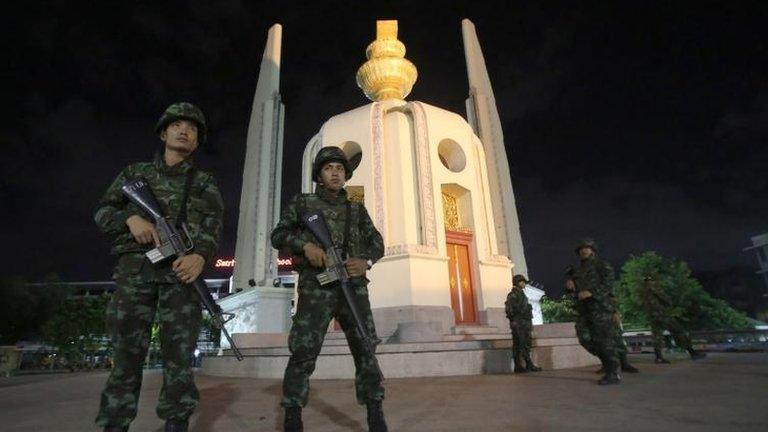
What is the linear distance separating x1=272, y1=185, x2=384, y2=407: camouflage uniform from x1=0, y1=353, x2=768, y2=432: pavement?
18.2 inches

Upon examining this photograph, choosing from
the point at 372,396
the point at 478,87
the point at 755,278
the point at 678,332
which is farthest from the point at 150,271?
the point at 755,278

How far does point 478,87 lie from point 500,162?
14.5 ft

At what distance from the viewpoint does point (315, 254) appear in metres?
3.01

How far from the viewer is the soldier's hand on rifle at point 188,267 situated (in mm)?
2463

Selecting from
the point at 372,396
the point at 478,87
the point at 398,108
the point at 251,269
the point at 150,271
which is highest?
the point at 478,87

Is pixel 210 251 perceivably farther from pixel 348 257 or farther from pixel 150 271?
pixel 348 257

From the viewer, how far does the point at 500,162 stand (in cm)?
2047

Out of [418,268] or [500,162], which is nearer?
[418,268]

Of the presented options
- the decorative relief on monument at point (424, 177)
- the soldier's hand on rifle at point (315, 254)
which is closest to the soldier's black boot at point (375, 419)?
the soldier's hand on rifle at point (315, 254)

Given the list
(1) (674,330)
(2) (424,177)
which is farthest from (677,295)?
(2) (424,177)

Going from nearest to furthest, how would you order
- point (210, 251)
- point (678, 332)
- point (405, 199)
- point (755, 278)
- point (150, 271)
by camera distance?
point (150, 271) < point (210, 251) < point (678, 332) < point (405, 199) < point (755, 278)

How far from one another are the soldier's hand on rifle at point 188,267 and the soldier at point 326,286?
2.31 ft

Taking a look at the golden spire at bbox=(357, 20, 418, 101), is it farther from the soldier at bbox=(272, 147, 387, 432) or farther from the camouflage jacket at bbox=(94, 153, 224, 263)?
the camouflage jacket at bbox=(94, 153, 224, 263)

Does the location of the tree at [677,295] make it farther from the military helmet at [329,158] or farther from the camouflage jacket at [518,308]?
the military helmet at [329,158]
